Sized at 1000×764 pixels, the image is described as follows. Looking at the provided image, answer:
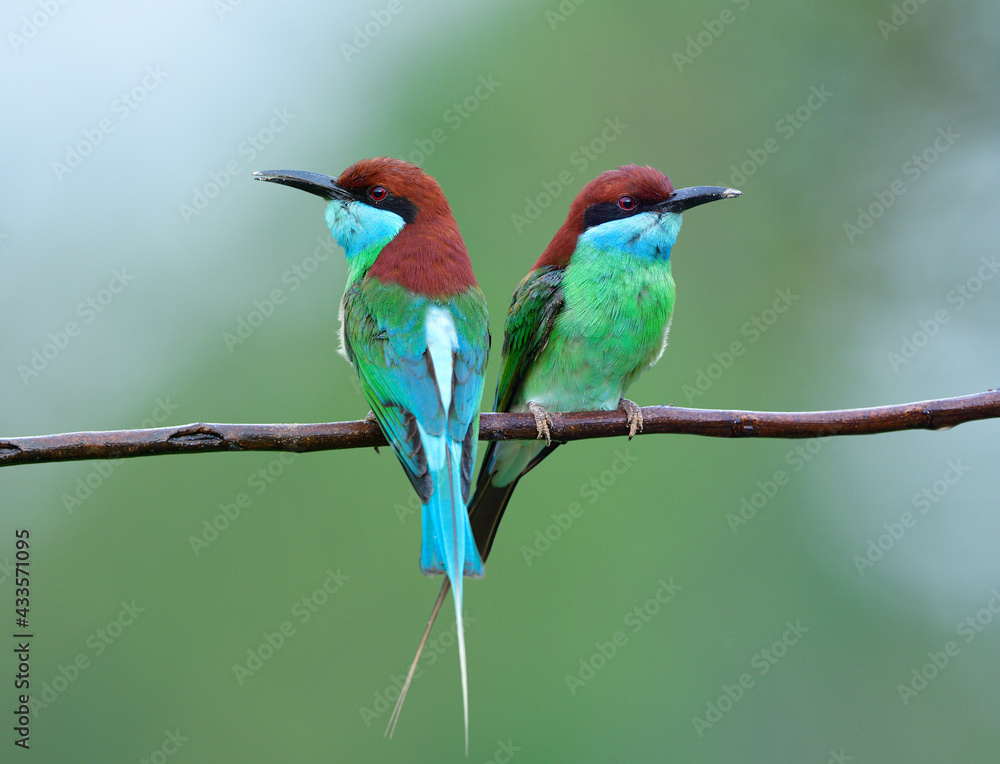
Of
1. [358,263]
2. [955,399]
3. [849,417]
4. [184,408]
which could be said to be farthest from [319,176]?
[184,408]

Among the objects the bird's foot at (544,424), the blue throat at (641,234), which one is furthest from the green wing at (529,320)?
the bird's foot at (544,424)

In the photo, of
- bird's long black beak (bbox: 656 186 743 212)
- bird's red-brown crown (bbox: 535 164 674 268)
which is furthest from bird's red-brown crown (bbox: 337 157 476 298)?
bird's long black beak (bbox: 656 186 743 212)

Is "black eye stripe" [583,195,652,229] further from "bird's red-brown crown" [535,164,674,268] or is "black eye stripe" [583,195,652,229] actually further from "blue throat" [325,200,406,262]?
"blue throat" [325,200,406,262]

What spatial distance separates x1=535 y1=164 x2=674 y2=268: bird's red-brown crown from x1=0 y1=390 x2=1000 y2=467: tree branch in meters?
0.78

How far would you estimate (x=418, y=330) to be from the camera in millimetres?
2199

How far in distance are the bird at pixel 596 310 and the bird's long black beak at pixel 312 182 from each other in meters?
0.71

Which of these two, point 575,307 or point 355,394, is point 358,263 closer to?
point 575,307

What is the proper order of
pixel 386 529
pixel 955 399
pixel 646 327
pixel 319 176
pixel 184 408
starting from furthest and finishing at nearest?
pixel 184 408
pixel 386 529
pixel 646 327
pixel 319 176
pixel 955 399

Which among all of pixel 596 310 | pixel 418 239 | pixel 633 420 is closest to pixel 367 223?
pixel 418 239

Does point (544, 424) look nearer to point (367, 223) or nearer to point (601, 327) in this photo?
point (601, 327)

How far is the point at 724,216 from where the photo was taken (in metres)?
6.07

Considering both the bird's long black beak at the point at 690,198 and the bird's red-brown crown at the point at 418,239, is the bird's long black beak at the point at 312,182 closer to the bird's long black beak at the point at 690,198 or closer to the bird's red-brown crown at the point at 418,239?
the bird's red-brown crown at the point at 418,239

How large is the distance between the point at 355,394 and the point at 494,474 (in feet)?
6.58

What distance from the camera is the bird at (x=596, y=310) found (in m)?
2.68
